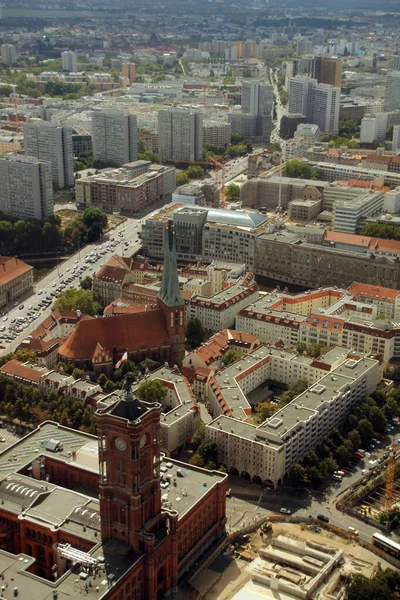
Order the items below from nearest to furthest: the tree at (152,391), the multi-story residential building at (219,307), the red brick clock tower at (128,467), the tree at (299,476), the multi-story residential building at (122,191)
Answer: the red brick clock tower at (128,467) → the tree at (299,476) → the tree at (152,391) → the multi-story residential building at (219,307) → the multi-story residential building at (122,191)

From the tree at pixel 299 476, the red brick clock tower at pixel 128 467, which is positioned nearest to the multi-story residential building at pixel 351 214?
the tree at pixel 299 476

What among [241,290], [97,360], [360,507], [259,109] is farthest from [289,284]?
[259,109]

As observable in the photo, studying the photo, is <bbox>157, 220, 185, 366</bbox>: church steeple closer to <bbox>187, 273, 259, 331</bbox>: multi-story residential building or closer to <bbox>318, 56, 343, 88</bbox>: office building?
<bbox>187, 273, 259, 331</bbox>: multi-story residential building

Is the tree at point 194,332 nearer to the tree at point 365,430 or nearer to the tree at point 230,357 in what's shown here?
the tree at point 230,357

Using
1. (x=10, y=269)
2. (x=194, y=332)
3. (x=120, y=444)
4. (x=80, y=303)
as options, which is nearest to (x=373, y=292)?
(x=194, y=332)

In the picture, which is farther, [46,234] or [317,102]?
[317,102]

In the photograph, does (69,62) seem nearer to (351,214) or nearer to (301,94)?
(301,94)

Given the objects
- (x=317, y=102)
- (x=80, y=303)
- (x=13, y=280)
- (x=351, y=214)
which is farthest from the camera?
(x=317, y=102)
